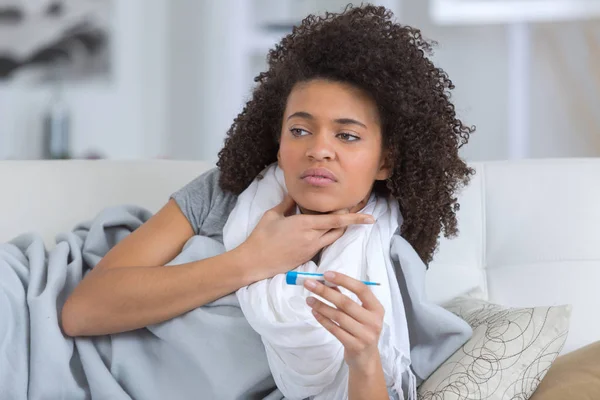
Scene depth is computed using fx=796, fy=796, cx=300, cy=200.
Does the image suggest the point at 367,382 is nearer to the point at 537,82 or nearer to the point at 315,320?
the point at 315,320

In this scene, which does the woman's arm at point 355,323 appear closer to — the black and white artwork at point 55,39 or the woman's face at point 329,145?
the woman's face at point 329,145

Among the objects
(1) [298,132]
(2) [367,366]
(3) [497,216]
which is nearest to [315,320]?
(2) [367,366]

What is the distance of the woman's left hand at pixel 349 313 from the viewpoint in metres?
1.10

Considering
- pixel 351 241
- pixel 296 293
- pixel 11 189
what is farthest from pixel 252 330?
pixel 11 189

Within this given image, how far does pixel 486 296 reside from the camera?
1.73 metres

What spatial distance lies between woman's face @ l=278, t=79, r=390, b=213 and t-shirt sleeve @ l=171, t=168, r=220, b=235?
208 mm

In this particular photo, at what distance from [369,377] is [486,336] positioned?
278 mm

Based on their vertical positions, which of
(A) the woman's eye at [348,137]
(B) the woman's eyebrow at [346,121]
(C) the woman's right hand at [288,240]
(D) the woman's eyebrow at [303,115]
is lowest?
(C) the woman's right hand at [288,240]

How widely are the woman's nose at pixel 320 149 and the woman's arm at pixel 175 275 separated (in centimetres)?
12

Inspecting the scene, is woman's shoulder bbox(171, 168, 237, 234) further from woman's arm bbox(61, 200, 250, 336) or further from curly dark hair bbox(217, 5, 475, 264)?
woman's arm bbox(61, 200, 250, 336)

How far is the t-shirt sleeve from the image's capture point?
59.7 inches

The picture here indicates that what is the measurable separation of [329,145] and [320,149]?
0.02m

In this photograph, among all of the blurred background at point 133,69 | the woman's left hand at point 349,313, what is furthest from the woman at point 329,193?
the blurred background at point 133,69

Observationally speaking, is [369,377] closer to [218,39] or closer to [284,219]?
[284,219]
